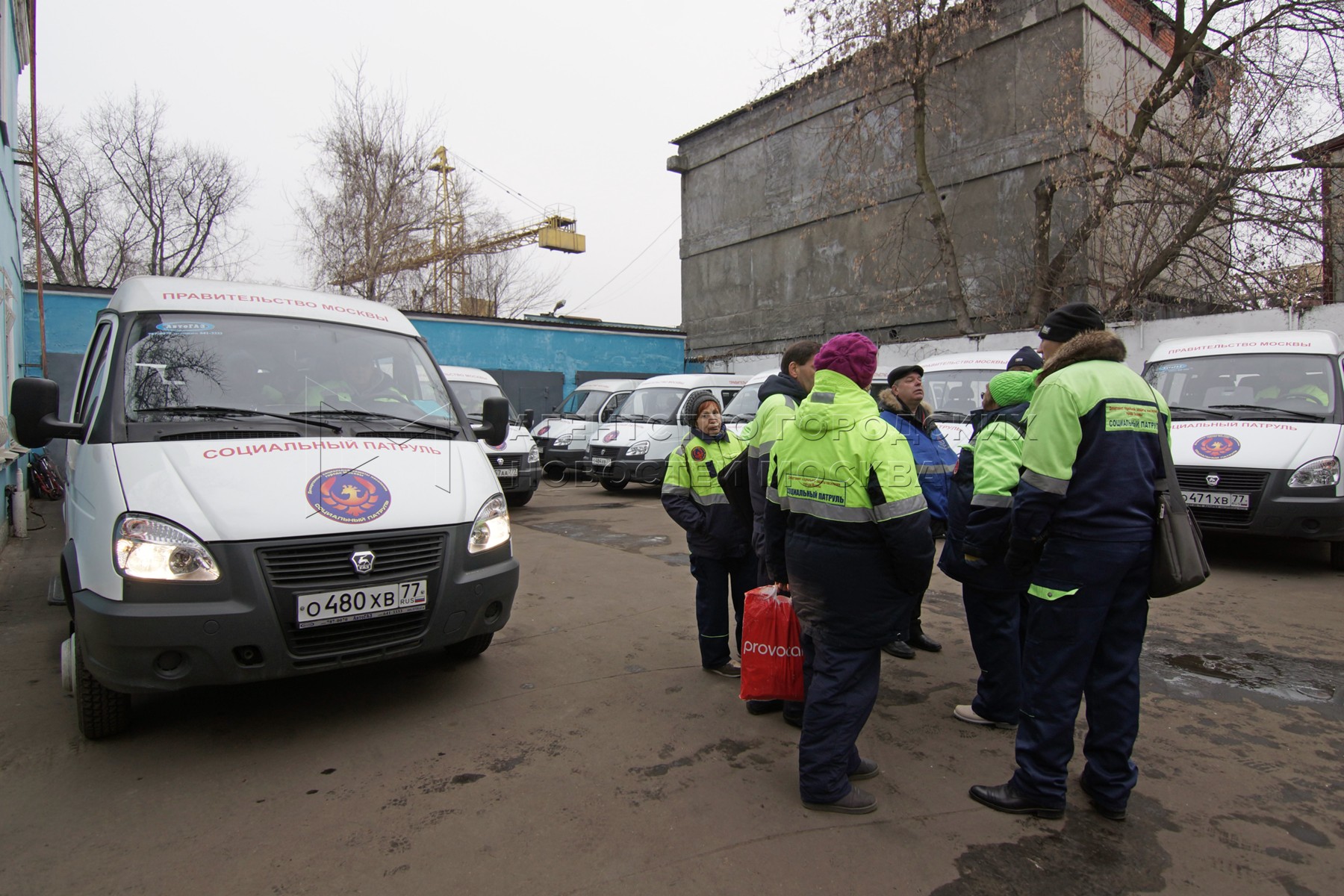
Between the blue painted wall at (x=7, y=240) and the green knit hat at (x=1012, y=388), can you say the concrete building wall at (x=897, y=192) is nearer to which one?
the green knit hat at (x=1012, y=388)

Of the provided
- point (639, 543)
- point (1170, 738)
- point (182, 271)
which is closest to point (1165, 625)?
point (1170, 738)

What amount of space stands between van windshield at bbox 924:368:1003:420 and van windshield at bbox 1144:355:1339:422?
1753mm

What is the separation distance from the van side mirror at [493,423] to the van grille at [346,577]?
124 cm

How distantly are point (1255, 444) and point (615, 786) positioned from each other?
22.0 feet

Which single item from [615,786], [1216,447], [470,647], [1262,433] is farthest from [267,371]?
[1262,433]

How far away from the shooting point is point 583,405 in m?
15.8

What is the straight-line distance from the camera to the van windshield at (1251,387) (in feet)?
23.4

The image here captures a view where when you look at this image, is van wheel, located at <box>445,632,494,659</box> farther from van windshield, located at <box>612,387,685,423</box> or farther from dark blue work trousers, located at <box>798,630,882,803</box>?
van windshield, located at <box>612,387,685,423</box>

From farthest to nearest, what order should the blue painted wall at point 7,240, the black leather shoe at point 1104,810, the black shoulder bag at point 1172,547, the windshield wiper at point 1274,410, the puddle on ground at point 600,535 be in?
the puddle on ground at point 600,535
the blue painted wall at point 7,240
the windshield wiper at point 1274,410
the black leather shoe at point 1104,810
the black shoulder bag at point 1172,547

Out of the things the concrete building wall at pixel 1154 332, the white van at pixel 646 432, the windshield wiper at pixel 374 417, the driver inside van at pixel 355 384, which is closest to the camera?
the windshield wiper at pixel 374 417

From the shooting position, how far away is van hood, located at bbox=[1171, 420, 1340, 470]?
6.61 m

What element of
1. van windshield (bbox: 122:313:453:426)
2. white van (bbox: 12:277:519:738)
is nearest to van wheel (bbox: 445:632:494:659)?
white van (bbox: 12:277:519:738)

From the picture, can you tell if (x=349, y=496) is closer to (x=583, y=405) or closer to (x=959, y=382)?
(x=959, y=382)

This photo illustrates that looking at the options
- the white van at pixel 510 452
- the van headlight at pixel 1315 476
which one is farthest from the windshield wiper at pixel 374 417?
the van headlight at pixel 1315 476
